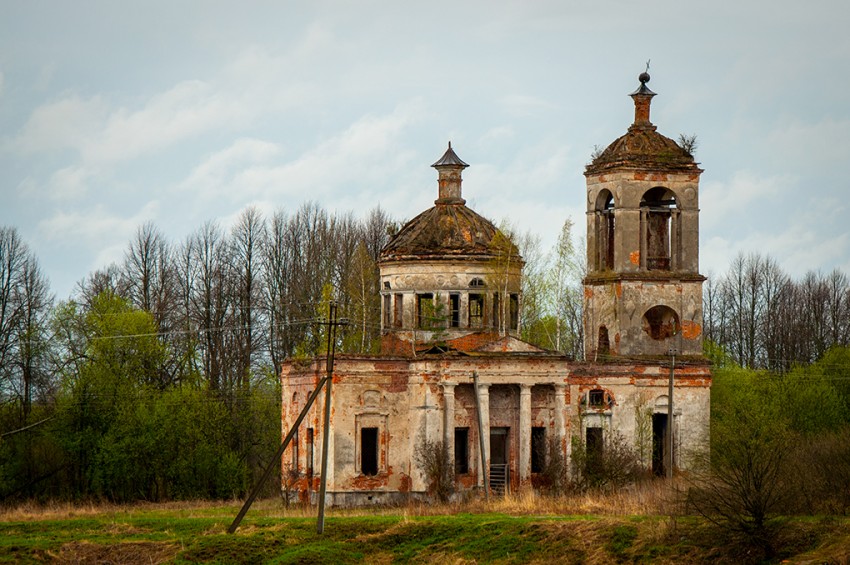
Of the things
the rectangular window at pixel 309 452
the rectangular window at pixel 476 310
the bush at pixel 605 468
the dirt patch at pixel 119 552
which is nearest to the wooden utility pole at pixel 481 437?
the bush at pixel 605 468

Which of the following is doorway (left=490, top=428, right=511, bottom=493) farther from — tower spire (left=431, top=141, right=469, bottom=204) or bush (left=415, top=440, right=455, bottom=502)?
tower spire (left=431, top=141, right=469, bottom=204)

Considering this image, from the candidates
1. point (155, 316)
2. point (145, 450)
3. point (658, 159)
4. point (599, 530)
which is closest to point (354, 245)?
point (155, 316)

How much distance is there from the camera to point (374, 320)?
2122 inches

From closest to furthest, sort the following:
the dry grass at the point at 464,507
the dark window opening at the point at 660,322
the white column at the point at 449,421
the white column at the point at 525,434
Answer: the dry grass at the point at 464,507, the white column at the point at 525,434, the white column at the point at 449,421, the dark window opening at the point at 660,322

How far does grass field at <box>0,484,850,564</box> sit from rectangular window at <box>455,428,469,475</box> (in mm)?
3176

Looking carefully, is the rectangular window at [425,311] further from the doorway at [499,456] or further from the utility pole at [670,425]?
the utility pole at [670,425]

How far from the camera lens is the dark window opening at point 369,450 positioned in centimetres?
4247

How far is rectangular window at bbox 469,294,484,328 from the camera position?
46.8 metres

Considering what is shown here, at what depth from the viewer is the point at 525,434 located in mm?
42312

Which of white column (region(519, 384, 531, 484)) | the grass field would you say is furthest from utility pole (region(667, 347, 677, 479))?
the grass field

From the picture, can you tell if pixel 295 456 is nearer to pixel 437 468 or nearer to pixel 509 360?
pixel 437 468

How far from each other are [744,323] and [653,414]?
25945mm

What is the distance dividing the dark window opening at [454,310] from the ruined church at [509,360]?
0.11 feet

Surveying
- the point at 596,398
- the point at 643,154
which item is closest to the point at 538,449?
the point at 596,398
